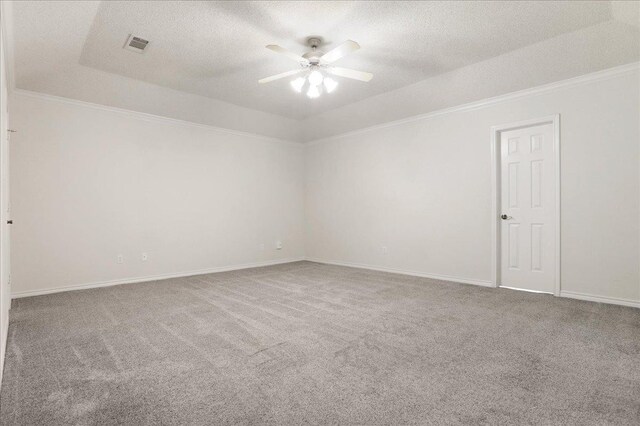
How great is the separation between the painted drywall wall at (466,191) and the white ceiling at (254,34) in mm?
1061

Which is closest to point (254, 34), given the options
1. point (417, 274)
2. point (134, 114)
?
point (134, 114)

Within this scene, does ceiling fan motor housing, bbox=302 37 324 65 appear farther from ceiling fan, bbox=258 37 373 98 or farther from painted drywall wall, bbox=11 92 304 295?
painted drywall wall, bbox=11 92 304 295

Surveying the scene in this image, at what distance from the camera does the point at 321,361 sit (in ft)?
7.79

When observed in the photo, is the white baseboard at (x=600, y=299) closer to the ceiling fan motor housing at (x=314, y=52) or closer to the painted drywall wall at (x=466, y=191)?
the painted drywall wall at (x=466, y=191)

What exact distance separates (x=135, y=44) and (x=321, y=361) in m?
3.68

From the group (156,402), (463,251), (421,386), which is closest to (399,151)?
(463,251)

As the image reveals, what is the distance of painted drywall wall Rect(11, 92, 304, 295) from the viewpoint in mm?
4348

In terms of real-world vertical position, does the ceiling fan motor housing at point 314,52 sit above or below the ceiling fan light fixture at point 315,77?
above

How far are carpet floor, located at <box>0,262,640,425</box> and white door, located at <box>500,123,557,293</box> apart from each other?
1.51 ft

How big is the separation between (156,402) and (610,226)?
4.73m

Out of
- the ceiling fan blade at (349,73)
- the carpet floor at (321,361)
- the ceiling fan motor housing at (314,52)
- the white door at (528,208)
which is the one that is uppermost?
the ceiling fan motor housing at (314,52)

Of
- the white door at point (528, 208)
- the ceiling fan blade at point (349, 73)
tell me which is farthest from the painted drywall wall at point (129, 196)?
the white door at point (528, 208)

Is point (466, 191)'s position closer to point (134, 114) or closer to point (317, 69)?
point (317, 69)

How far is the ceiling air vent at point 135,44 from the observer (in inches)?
137
